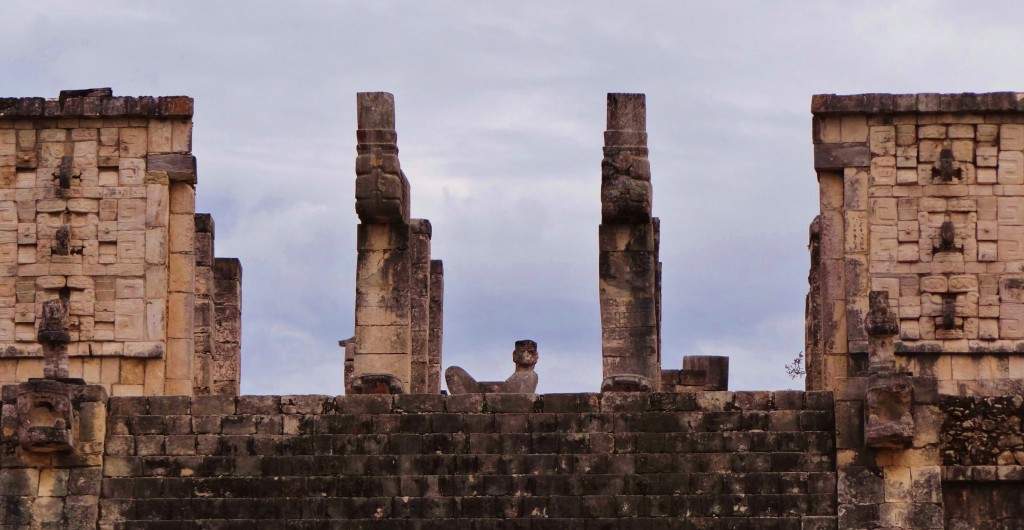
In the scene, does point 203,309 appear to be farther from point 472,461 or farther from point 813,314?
point 472,461

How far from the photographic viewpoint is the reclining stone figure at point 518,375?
95.8 ft

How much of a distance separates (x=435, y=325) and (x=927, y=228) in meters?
8.20

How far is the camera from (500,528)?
914 inches

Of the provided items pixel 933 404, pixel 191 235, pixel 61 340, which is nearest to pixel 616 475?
A: pixel 933 404

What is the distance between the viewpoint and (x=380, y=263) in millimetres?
28078

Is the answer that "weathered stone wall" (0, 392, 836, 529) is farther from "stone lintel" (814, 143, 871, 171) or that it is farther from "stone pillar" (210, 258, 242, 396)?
"stone pillar" (210, 258, 242, 396)

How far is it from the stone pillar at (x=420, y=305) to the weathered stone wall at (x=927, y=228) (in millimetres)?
6060

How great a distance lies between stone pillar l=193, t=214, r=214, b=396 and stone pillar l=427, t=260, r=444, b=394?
308 centimetres

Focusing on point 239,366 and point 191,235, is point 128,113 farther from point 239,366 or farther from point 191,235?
point 239,366

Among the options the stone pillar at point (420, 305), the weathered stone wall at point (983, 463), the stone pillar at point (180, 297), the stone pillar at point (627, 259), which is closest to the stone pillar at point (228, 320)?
the stone pillar at point (420, 305)

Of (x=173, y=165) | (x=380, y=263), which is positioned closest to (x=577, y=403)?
(x=380, y=263)

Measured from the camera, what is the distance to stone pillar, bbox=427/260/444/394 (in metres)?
33.6

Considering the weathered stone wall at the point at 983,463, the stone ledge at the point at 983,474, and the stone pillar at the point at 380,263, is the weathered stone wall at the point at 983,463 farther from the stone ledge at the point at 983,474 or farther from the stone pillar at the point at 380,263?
the stone pillar at the point at 380,263

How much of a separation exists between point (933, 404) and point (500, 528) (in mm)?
4282
